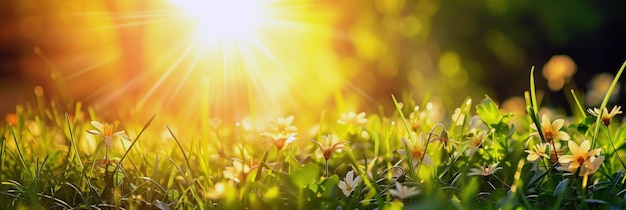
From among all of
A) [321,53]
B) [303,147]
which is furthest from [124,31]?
[303,147]

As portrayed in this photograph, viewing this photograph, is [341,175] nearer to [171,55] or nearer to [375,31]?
[375,31]

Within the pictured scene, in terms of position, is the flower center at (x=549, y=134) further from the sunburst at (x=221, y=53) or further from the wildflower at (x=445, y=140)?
the sunburst at (x=221, y=53)

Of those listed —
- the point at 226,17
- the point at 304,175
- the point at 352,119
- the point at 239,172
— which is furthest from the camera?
the point at 226,17

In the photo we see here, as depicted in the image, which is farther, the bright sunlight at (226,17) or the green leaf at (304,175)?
the bright sunlight at (226,17)

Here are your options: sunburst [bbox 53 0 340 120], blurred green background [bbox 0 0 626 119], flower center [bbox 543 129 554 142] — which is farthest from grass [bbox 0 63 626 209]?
blurred green background [bbox 0 0 626 119]

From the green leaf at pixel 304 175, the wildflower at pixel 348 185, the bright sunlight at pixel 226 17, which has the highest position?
the green leaf at pixel 304 175

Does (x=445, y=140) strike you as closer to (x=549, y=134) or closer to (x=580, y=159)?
(x=549, y=134)

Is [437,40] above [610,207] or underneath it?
underneath

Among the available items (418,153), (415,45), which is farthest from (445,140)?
(415,45)

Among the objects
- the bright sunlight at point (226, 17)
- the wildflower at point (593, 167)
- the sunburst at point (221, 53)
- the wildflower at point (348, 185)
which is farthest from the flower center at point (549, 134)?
the bright sunlight at point (226, 17)
